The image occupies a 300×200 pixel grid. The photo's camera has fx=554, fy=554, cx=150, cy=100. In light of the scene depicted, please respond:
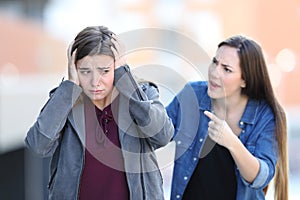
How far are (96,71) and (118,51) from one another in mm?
73

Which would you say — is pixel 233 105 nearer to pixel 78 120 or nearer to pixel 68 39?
pixel 78 120

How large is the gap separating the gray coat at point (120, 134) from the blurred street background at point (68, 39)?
0.66m

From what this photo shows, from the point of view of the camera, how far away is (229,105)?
1.64 meters

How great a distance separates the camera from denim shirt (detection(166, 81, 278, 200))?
1.52m

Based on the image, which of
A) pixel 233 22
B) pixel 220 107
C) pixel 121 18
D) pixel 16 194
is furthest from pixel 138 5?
pixel 220 107

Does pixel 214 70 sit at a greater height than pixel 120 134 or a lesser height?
greater

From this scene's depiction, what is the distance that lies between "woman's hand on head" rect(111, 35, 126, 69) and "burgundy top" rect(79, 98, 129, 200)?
14 cm

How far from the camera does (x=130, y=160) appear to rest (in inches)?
52.9

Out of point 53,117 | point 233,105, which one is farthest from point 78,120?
point 233,105

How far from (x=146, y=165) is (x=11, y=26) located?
18.6ft

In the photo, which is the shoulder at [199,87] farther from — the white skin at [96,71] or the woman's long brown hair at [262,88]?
the white skin at [96,71]

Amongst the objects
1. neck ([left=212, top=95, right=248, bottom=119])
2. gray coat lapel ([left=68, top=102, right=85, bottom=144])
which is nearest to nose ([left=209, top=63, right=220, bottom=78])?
neck ([left=212, top=95, right=248, bottom=119])

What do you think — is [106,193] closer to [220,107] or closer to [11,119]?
[220,107]

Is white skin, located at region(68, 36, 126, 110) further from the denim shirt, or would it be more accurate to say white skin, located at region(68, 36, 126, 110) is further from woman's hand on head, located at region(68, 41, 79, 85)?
the denim shirt
